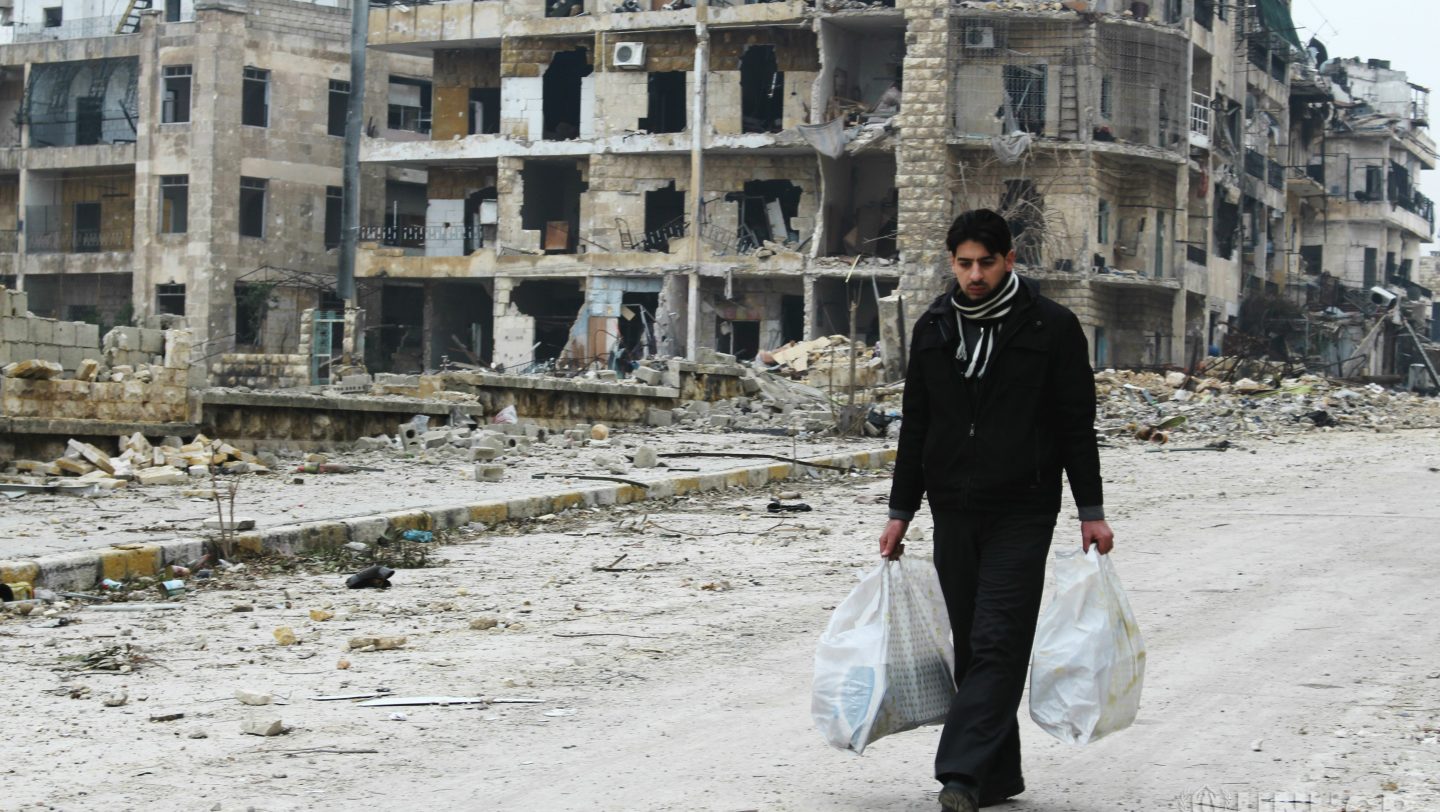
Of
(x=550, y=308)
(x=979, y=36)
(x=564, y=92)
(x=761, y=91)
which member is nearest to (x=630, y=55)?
(x=564, y=92)

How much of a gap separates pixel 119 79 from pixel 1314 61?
42.2 meters

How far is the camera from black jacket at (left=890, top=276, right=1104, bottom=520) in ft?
16.1

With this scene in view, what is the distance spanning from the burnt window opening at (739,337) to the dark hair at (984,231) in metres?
40.5

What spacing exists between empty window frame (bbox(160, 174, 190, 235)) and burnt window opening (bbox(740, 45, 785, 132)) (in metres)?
15.9

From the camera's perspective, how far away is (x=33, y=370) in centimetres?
1816

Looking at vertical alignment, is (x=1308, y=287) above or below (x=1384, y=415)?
above

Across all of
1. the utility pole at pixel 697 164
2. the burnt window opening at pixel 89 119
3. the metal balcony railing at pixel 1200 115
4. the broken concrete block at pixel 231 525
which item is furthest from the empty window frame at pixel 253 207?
the broken concrete block at pixel 231 525

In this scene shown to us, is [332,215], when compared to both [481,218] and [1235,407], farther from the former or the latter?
[1235,407]

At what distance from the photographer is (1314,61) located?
66.2 m

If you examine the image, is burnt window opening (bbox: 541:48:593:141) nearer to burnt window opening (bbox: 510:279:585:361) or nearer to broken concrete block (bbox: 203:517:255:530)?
burnt window opening (bbox: 510:279:585:361)

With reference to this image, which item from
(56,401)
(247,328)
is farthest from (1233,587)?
(247,328)

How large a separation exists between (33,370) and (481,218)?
30338mm

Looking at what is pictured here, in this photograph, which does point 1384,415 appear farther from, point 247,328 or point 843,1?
point 247,328

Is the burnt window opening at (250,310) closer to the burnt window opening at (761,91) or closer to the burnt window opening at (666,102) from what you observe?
the burnt window opening at (666,102)
